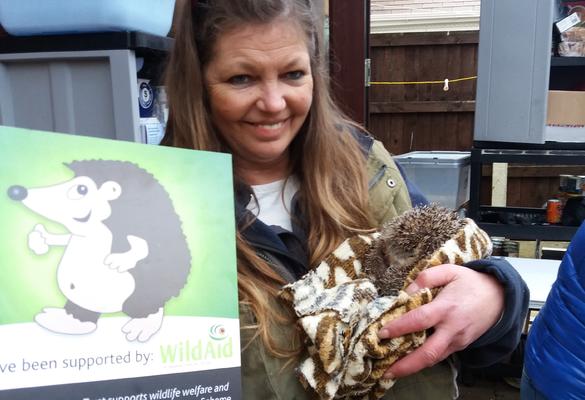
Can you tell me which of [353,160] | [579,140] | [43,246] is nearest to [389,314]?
[353,160]

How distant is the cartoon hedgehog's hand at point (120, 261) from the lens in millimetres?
760

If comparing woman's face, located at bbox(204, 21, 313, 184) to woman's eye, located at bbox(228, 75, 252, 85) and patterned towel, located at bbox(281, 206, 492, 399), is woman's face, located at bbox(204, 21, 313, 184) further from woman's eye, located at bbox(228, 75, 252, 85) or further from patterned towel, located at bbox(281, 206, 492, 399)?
patterned towel, located at bbox(281, 206, 492, 399)

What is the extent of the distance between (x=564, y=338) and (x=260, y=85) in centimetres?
92

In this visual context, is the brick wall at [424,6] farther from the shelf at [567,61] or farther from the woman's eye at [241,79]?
the woman's eye at [241,79]

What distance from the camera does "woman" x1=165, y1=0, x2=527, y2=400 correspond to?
3.18ft

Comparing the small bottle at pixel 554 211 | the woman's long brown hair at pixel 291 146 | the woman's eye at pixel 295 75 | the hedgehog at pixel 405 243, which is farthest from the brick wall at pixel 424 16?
the hedgehog at pixel 405 243

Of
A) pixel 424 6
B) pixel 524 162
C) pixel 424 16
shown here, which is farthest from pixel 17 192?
pixel 424 6

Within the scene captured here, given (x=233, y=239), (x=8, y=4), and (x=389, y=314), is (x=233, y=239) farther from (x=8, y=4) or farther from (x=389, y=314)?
(x=8, y=4)

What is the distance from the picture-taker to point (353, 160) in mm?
1274

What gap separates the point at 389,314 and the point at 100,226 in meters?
0.51

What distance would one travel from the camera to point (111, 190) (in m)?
0.78

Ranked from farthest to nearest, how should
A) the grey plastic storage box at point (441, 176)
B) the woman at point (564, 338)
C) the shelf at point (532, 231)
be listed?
the grey plastic storage box at point (441, 176)
the shelf at point (532, 231)
the woman at point (564, 338)

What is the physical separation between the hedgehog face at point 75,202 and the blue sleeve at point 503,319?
2.20ft

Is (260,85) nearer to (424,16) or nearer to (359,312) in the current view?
(359,312)
